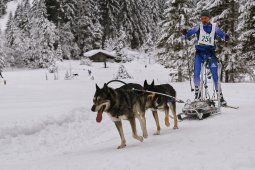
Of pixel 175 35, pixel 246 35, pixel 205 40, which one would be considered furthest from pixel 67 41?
pixel 205 40

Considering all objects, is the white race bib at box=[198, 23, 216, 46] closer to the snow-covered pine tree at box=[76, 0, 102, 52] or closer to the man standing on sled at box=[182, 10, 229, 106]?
the man standing on sled at box=[182, 10, 229, 106]

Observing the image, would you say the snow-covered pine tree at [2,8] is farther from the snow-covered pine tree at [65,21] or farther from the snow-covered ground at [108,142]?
the snow-covered ground at [108,142]

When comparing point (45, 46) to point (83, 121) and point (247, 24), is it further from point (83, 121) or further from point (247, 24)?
point (83, 121)

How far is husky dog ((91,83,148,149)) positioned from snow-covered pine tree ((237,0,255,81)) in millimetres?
19588

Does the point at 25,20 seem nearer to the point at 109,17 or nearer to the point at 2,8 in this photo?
the point at 109,17

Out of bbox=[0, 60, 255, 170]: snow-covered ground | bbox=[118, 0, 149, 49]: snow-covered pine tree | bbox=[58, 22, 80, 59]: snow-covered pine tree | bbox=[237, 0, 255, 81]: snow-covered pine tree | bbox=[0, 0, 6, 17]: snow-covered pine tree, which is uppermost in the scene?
bbox=[0, 0, 6, 17]: snow-covered pine tree

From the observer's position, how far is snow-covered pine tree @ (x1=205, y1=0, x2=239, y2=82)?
27.8 meters

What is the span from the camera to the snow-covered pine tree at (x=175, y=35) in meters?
33.6

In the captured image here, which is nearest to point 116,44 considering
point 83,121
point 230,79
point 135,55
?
point 135,55

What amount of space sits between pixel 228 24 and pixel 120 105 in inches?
908

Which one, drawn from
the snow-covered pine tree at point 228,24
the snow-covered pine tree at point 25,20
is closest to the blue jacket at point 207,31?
the snow-covered pine tree at point 228,24

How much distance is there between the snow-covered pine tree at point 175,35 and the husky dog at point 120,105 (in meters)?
25.5

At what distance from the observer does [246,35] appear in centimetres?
2572

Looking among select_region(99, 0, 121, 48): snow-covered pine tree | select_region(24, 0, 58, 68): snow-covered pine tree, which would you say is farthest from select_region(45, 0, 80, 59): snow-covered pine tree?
select_region(99, 0, 121, 48): snow-covered pine tree
